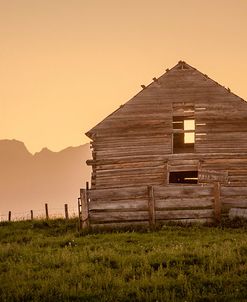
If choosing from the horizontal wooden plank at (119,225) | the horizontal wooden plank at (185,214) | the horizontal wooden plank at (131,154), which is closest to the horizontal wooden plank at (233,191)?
the horizontal wooden plank at (185,214)

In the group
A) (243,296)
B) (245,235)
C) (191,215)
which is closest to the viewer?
(243,296)

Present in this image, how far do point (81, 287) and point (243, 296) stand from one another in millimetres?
3180

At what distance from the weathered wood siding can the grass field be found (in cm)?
1113

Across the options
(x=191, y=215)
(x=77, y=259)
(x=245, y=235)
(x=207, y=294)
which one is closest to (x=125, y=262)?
(x=77, y=259)

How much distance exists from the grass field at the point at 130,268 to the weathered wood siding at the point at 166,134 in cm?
1113

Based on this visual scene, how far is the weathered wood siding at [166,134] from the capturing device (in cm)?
2870

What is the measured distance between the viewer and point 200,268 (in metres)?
11.8

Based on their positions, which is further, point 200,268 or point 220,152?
point 220,152

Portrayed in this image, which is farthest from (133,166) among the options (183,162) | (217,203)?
(217,203)

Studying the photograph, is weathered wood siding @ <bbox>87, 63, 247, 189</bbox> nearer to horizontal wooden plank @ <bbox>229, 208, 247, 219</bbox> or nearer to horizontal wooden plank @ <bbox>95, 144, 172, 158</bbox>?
horizontal wooden plank @ <bbox>95, 144, 172, 158</bbox>

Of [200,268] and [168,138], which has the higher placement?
[168,138]

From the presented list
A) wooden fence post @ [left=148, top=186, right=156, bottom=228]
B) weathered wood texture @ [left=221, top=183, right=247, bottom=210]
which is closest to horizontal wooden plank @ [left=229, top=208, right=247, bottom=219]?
weathered wood texture @ [left=221, top=183, right=247, bottom=210]

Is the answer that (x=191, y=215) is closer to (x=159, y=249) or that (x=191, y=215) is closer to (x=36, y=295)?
(x=159, y=249)

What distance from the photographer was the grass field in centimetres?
1001
